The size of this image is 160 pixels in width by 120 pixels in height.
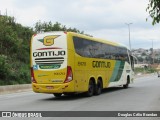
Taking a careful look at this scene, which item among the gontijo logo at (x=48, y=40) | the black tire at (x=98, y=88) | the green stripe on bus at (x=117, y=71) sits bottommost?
the black tire at (x=98, y=88)

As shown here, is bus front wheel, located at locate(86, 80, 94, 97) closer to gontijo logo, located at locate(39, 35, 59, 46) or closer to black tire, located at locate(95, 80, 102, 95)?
black tire, located at locate(95, 80, 102, 95)

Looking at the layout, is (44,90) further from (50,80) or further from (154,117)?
(154,117)

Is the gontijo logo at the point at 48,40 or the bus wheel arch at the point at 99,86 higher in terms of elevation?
the gontijo logo at the point at 48,40

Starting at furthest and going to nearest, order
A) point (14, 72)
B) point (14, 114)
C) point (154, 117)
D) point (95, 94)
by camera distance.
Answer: point (14, 72), point (95, 94), point (14, 114), point (154, 117)

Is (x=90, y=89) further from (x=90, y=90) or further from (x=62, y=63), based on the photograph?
(x=62, y=63)

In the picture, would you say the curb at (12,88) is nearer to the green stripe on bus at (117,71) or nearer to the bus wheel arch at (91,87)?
the green stripe on bus at (117,71)

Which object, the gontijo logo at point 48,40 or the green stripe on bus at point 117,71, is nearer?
the gontijo logo at point 48,40

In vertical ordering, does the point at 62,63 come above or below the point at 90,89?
above

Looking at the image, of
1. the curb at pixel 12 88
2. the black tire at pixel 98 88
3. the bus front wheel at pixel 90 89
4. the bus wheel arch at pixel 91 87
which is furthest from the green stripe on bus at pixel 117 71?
the curb at pixel 12 88

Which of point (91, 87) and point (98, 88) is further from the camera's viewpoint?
point (98, 88)

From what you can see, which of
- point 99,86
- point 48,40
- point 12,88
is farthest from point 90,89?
point 12,88

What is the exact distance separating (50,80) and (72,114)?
20.5ft

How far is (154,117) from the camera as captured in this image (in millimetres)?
13641

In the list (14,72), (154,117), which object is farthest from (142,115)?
(14,72)
